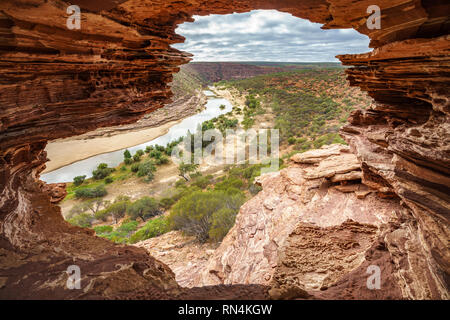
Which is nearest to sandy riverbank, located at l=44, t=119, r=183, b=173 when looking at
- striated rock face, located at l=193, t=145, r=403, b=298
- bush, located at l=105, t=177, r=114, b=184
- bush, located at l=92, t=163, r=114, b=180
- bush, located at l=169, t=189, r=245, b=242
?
bush, located at l=92, t=163, r=114, b=180

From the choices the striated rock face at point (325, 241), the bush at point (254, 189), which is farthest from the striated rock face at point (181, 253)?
the bush at point (254, 189)

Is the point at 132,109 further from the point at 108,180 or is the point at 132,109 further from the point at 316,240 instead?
the point at 108,180

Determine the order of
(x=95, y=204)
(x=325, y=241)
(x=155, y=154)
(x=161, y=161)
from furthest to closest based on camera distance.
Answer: (x=155, y=154)
(x=161, y=161)
(x=95, y=204)
(x=325, y=241)

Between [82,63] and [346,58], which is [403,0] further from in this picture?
[82,63]

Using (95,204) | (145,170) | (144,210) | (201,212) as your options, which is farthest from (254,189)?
(95,204)
